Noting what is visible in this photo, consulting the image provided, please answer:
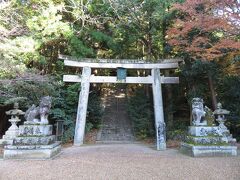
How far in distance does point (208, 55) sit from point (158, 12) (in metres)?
3.17

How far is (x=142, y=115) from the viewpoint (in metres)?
14.6

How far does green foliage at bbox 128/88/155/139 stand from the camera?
14.2 m

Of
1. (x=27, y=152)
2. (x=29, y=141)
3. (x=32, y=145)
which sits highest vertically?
(x=29, y=141)

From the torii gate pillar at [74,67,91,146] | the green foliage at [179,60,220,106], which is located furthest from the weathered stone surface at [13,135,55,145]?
the green foliage at [179,60,220,106]

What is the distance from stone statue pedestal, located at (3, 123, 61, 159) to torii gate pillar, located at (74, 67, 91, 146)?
3207mm

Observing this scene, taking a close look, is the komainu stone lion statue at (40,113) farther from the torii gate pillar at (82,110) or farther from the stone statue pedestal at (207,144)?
the stone statue pedestal at (207,144)

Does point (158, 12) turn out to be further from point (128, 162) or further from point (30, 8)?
point (128, 162)

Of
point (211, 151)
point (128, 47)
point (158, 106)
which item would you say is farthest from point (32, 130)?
point (128, 47)

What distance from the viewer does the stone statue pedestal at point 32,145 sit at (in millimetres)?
8094

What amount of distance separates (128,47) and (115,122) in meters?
4.52

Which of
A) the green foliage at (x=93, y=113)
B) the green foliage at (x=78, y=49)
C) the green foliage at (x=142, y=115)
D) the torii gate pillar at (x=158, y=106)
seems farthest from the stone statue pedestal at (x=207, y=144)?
the green foliage at (x=78, y=49)

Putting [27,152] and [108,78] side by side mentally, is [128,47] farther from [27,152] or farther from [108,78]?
[27,152]

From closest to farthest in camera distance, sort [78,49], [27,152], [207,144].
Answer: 1. [27,152]
2. [207,144]
3. [78,49]

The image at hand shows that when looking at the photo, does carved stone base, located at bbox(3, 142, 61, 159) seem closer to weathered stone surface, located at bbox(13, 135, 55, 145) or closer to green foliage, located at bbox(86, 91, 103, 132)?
weathered stone surface, located at bbox(13, 135, 55, 145)
